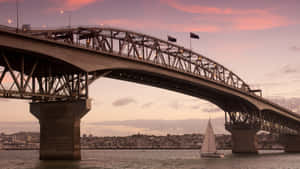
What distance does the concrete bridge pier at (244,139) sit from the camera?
395 ft

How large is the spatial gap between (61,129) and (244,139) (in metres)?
70.7

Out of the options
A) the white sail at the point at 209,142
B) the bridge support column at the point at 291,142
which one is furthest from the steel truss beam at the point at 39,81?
the bridge support column at the point at 291,142

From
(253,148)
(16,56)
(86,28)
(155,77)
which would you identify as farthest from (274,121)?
(16,56)

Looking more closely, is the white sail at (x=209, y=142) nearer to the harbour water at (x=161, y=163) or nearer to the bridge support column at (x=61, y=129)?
the harbour water at (x=161, y=163)

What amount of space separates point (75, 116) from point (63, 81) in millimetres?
7872

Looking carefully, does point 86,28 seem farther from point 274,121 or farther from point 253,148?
point 274,121

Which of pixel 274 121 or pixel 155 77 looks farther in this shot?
pixel 274 121

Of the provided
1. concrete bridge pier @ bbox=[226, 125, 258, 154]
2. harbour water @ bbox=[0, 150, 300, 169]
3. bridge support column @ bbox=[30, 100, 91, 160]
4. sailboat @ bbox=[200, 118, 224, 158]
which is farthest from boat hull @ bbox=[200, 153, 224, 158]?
bridge support column @ bbox=[30, 100, 91, 160]

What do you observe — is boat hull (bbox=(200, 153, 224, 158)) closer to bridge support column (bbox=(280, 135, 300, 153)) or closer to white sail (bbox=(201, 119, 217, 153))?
white sail (bbox=(201, 119, 217, 153))

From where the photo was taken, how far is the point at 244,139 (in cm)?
12181

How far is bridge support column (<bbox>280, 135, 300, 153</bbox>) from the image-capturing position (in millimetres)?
151875

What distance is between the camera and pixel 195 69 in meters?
101

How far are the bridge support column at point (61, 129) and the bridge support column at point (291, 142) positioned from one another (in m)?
107

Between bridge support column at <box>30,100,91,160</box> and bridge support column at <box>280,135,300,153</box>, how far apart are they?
106912 mm
